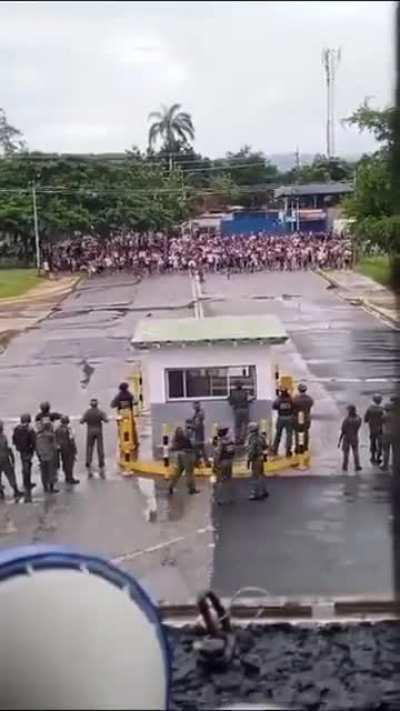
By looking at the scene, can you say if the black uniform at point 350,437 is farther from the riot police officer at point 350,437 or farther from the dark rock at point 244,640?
the dark rock at point 244,640

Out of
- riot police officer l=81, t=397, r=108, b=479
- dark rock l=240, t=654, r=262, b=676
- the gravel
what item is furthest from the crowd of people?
dark rock l=240, t=654, r=262, b=676

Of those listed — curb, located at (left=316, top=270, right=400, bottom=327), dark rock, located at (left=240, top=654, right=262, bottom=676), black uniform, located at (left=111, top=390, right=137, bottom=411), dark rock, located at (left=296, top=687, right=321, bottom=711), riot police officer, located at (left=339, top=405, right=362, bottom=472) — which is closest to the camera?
dark rock, located at (left=296, top=687, right=321, bottom=711)

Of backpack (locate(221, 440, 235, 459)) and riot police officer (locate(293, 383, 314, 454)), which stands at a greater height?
riot police officer (locate(293, 383, 314, 454))

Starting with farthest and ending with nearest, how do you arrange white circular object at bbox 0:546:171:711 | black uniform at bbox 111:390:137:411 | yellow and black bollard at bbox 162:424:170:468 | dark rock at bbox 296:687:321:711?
1. black uniform at bbox 111:390:137:411
2. yellow and black bollard at bbox 162:424:170:468
3. dark rock at bbox 296:687:321:711
4. white circular object at bbox 0:546:171:711

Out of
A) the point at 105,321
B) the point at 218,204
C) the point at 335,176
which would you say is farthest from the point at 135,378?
the point at 335,176

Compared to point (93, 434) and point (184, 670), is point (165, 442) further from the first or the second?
point (184, 670)

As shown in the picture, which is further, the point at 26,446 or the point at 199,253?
the point at 199,253

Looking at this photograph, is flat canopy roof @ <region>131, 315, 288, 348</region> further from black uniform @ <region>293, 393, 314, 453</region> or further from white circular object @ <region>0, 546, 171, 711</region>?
white circular object @ <region>0, 546, 171, 711</region>

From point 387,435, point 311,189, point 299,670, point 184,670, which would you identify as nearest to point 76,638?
point 184,670
